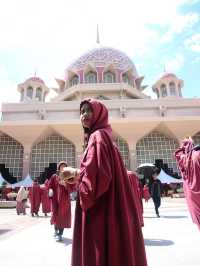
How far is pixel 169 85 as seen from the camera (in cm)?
2552

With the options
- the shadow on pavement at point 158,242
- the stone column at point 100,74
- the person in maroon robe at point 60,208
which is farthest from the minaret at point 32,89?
the shadow on pavement at point 158,242

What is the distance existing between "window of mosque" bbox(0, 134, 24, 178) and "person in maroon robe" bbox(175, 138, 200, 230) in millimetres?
18435

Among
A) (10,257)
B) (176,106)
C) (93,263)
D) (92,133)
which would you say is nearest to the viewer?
(93,263)

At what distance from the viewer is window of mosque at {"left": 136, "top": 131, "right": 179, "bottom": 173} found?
20.4m

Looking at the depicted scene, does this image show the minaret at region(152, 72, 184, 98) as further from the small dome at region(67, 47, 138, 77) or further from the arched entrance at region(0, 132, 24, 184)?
the arched entrance at region(0, 132, 24, 184)

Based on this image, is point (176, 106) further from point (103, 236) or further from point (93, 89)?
point (103, 236)

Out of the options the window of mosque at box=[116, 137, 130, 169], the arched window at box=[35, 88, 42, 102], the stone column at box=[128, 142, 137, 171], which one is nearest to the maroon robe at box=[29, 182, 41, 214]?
the stone column at box=[128, 142, 137, 171]

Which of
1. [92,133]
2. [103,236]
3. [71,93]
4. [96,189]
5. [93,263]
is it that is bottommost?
[93,263]

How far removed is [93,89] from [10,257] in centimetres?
2191

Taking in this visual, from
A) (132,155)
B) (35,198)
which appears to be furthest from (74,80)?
(35,198)

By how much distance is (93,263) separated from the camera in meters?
1.37

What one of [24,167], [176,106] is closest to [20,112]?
[24,167]

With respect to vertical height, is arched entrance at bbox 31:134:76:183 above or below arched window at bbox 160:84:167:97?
below

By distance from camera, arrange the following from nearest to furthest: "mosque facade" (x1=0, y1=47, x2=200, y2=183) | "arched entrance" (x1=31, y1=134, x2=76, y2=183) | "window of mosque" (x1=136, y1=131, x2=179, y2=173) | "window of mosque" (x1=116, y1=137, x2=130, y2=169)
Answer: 1. "mosque facade" (x1=0, y1=47, x2=200, y2=183)
2. "arched entrance" (x1=31, y1=134, x2=76, y2=183)
3. "window of mosque" (x1=136, y1=131, x2=179, y2=173)
4. "window of mosque" (x1=116, y1=137, x2=130, y2=169)
